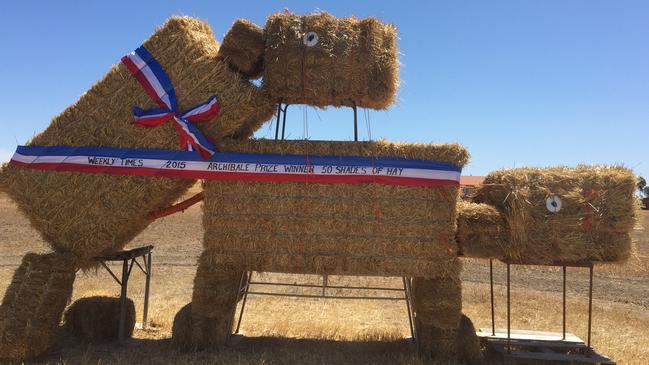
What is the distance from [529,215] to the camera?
7652mm

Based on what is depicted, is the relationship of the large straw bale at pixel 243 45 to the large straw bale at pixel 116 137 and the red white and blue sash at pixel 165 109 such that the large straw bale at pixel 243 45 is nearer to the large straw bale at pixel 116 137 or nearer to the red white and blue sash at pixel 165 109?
the large straw bale at pixel 116 137

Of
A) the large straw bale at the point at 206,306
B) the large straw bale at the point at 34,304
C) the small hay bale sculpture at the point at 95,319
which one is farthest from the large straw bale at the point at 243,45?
the small hay bale sculpture at the point at 95,319

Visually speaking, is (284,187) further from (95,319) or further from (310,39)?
(95,319)

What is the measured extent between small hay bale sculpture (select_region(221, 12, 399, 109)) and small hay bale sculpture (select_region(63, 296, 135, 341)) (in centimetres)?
511

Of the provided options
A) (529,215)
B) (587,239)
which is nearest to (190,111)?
(529,215)

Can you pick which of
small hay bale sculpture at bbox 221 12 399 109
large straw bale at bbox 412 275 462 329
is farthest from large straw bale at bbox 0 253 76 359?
large straw bale at bbox 412 275 462 329

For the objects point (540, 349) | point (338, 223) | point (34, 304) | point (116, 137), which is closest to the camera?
point (34, 304)

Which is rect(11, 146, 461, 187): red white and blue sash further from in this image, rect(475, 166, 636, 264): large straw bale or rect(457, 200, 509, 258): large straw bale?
rect(475, 166, 636, 264): large straw bale

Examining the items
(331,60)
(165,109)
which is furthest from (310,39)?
(165,109)

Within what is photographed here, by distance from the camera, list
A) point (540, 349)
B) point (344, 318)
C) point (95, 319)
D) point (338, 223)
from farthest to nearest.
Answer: point (344, 318)
point (95, 319)
point (540, 349)
point (338, 223)

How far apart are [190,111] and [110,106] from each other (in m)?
1.44

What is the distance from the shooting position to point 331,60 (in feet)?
25.2

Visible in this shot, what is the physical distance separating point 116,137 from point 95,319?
3466 mm

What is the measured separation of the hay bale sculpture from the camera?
25.1ft
